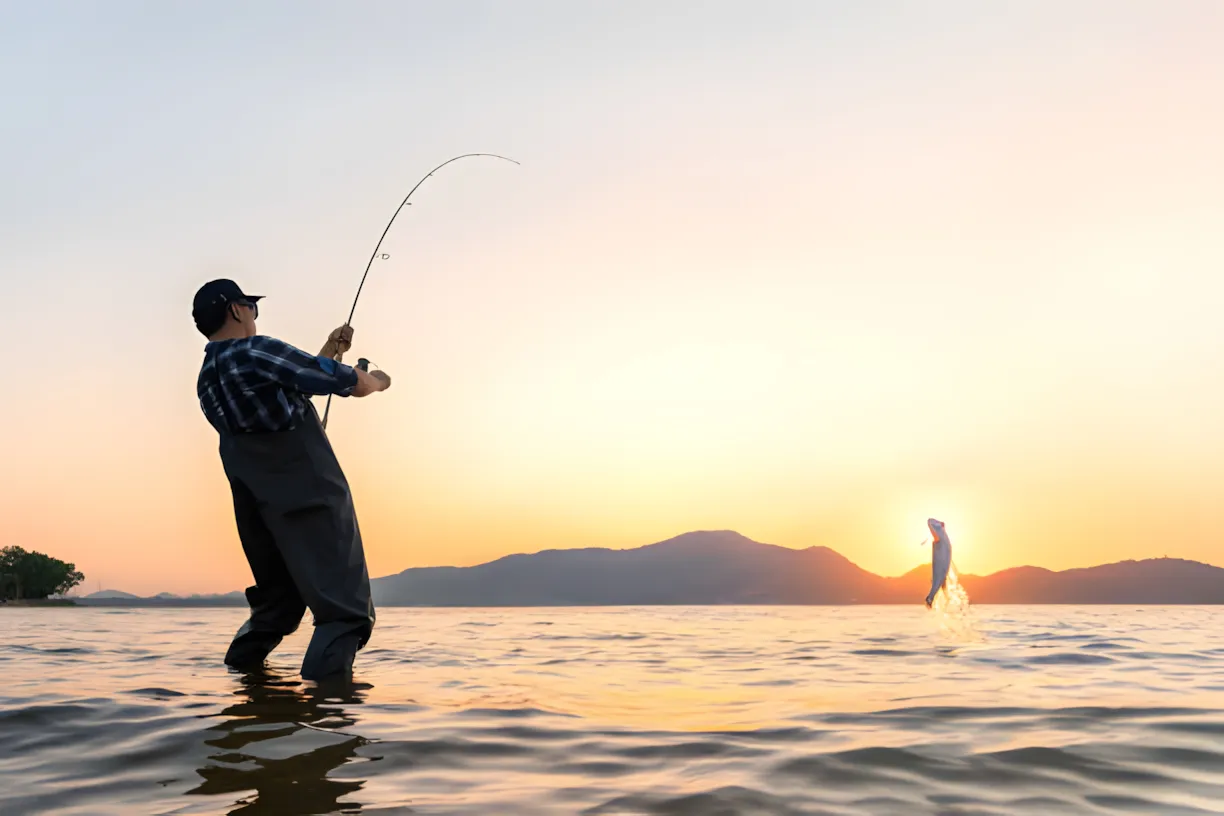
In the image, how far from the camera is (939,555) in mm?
19656

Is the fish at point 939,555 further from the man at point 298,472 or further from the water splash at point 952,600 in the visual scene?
the man at point 298,472

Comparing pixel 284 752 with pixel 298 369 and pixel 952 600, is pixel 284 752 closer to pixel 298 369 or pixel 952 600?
pixel 298 369

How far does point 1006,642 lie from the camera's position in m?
11.8

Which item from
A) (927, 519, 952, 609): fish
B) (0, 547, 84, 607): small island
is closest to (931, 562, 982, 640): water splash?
(927, 519, 952, 609): fish

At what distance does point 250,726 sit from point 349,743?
578 mm

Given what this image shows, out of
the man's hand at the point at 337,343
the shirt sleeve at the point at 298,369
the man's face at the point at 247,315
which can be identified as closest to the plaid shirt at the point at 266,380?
the shirt sleeve at the point at 298,369


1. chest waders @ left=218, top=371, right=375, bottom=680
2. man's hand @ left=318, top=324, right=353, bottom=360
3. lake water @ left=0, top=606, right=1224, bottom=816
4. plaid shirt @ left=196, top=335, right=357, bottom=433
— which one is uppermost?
man's hand @ left=318, top=324, right=353, bottom=360

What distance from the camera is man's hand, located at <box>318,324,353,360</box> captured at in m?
6.57

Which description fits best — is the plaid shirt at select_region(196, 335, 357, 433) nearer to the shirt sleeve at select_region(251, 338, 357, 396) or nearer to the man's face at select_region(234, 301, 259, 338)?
the shirt sleeve at select_region(251, 338, 357, 396)

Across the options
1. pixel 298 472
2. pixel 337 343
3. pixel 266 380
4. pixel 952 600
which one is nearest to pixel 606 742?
pixel 298 472

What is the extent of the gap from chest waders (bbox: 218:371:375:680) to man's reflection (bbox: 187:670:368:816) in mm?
597

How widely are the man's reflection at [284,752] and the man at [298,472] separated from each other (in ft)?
2.20

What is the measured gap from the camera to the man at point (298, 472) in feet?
18.6

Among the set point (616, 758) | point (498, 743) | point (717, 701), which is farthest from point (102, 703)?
point (717, 701)
